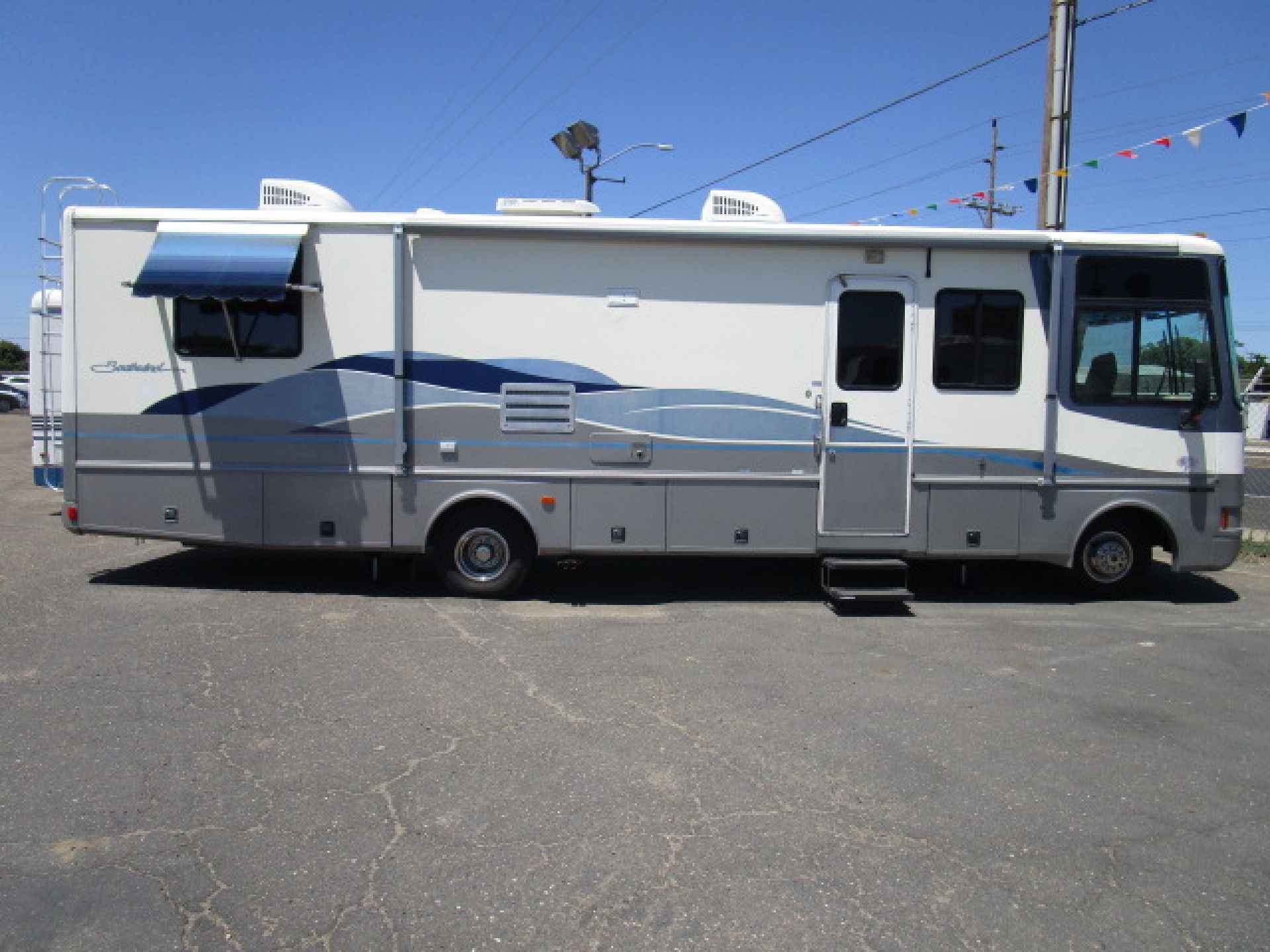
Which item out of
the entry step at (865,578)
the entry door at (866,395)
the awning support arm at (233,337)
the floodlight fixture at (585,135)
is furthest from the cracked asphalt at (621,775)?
the floodlight fixture at (585,135)

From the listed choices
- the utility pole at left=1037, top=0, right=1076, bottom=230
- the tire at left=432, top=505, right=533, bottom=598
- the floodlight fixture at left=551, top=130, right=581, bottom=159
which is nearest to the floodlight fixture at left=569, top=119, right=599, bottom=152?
the floodlight fixture at left=551, top=130, right=581, bottom=159

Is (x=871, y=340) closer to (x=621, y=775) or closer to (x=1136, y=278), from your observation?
(x=1136, y=278)

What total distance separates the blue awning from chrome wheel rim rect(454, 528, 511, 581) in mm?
2386

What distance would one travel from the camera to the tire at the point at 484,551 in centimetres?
762

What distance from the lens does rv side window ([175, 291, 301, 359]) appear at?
292 inches

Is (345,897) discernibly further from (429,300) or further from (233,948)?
(429,300)

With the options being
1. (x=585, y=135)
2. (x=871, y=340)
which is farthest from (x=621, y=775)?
(x=585, y=135)

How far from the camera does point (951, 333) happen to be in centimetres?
754

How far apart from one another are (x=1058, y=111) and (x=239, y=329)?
379 inches

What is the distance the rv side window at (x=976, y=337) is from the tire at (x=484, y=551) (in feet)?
12.1

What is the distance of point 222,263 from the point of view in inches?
277

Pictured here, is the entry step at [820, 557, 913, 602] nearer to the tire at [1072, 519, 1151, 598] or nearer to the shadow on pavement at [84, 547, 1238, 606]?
the shadow on pavement at [84, 547, 1238, 606]

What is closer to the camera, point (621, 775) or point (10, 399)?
point (621, 775)

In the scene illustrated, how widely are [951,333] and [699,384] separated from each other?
6.84ft
